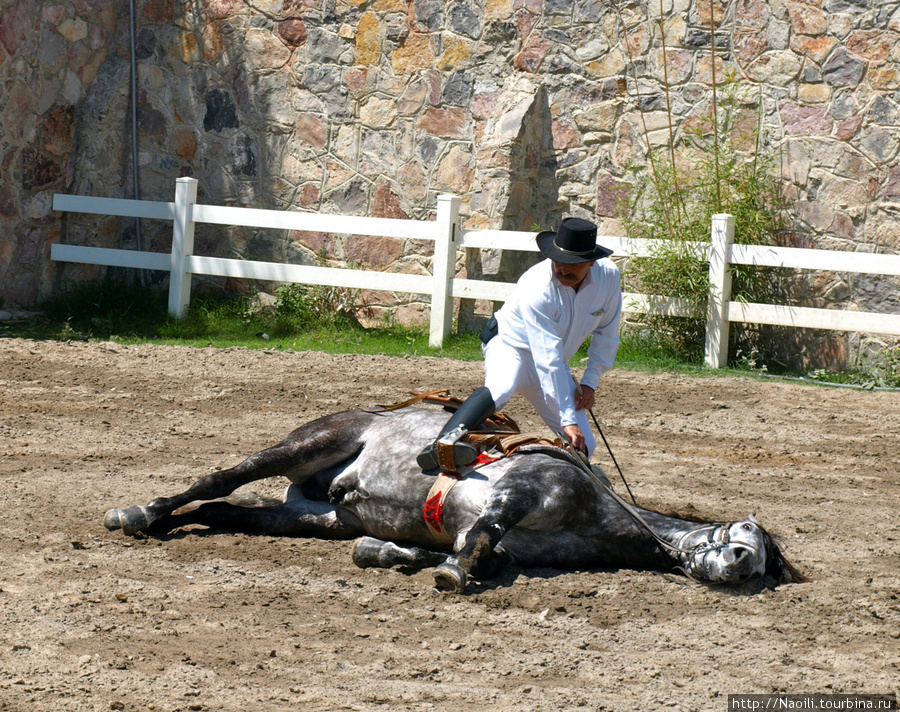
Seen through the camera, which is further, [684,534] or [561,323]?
[561,323]

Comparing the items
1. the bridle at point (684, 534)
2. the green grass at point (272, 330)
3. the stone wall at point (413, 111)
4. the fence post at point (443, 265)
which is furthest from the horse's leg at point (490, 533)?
the stone wall at point (413, 111)

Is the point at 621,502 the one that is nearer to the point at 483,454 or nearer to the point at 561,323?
the point at 483,454

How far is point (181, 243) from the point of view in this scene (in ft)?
37.8

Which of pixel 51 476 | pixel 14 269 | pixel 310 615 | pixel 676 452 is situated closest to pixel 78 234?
pixel 14 269

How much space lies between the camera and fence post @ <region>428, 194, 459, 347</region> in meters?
10.6

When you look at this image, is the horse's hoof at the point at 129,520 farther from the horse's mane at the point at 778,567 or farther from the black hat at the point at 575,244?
the horse's mane at the point at 778,567

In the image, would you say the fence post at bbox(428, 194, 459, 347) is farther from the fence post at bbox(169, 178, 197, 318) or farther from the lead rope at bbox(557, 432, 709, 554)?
the lead rope at bbox(557, 432, 709, 554)

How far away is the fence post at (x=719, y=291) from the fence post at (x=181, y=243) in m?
5.35

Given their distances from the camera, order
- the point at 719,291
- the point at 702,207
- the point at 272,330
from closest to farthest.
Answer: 1. the point at 719,291
2. the point at 702,207
3. the point at 272,330

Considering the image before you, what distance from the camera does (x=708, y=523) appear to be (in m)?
4.68

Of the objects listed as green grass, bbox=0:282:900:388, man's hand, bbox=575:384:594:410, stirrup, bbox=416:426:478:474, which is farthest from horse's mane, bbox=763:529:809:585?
green grass, bbox=0:282:900:388

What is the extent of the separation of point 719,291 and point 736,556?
5.79 meters

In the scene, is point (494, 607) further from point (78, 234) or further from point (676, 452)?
point (78, 234)

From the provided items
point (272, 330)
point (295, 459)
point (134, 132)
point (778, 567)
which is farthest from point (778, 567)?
point (134, 132)
